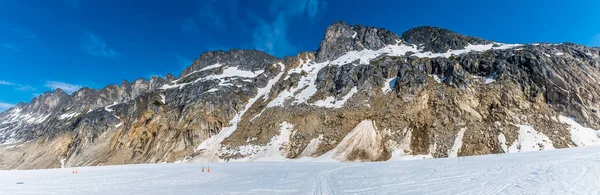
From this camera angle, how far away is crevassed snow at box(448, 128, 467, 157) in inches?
2112

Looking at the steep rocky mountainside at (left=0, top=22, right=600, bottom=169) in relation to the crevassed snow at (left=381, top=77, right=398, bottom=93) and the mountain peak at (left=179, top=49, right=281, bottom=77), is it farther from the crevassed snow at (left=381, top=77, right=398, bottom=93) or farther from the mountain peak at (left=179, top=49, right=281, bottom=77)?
the mountain peak at (left=179, top=49, right=281, bottom=77)

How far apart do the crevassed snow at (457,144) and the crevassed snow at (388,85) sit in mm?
20722

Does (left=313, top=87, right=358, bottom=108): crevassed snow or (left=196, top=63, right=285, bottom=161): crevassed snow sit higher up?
(left=313, top=87, right=358, bottom=108): crevassed snow

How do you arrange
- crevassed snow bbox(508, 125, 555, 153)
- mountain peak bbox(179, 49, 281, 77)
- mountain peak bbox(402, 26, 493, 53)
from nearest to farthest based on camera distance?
crevassed snow bbox(508, 125, 555, 153) < mountain peak bbox(402, 26, 493, 53) < mountain peak bbox(179, 49, 281, 77)

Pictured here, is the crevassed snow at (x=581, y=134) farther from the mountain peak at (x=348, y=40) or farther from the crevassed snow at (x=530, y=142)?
the mountain peak at (x=348, y=40)

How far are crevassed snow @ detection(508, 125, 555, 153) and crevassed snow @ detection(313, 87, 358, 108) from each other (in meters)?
34.3

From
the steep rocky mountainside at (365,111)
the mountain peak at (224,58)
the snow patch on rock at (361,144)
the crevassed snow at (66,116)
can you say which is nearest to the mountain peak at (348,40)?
the steep rocky mountainside at (365,111)

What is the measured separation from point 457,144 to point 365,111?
64.2 feet

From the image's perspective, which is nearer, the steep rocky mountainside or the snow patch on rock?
the snow patch on rock

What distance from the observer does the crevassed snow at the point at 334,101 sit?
75.0m

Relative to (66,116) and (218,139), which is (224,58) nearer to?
(66,116)

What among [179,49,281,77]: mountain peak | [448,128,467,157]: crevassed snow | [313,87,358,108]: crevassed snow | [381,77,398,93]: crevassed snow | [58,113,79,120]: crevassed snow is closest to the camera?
[448,128,467,157]: crevassed snow

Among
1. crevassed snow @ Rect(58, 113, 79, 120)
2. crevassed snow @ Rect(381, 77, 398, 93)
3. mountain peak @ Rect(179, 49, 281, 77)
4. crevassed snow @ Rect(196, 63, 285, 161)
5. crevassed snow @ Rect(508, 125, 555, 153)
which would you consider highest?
mountain peak @ Rect(179, 49, 281, 77)

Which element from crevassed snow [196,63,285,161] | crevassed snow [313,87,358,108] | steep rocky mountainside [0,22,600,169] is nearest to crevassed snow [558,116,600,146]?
steep rocky mountainside [0,22,600,169]
